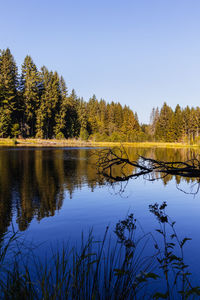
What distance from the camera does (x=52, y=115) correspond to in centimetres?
7469

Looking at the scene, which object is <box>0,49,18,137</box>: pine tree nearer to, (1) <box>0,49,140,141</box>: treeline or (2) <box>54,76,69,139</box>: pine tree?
(1) <box>0,49,140,141</box>: treeline

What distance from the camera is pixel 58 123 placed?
74812mm

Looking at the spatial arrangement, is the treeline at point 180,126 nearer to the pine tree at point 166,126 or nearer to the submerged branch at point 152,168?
the pine tree at point 166,126

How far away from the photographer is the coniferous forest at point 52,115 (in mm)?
61978

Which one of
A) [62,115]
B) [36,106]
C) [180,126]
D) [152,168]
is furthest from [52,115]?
[152,168]

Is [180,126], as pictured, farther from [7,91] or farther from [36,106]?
[7,91]

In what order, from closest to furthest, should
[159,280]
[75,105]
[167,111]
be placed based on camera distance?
[159,280] < [75,105] < [167,111]

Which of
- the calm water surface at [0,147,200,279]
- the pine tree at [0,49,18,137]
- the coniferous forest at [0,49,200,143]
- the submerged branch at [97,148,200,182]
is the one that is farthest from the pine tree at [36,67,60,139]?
the submerged branch at [97,148,200,182]

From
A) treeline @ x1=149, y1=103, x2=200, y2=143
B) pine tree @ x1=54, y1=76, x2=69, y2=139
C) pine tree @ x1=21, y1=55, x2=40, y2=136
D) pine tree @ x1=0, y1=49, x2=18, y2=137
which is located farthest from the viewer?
treeline @ x1=149, y1=103, x2=200, y2=143

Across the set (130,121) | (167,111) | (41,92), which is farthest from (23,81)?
(167,111)

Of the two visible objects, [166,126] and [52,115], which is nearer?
[52,115]

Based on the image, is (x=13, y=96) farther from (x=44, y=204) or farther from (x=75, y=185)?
(x=44, y=204)

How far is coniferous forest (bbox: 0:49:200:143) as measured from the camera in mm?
61978

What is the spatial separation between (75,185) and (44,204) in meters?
4.85
